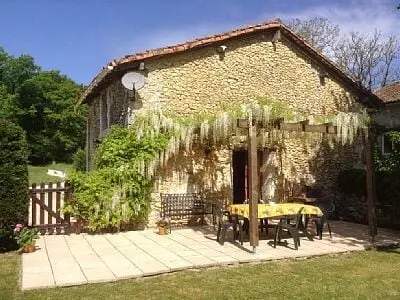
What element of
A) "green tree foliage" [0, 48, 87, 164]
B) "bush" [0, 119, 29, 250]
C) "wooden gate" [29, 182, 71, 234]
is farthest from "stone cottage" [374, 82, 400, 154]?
"green tree foliage" [0, 48, 87, 164]

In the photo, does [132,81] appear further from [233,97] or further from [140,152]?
[233,97]

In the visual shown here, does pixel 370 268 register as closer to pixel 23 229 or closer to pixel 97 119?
pixel 23 229

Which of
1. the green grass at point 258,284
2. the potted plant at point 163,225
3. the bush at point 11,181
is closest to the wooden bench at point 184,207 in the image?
the potted plant at point 163,225

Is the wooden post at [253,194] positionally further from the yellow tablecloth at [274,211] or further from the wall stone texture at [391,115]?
the wall stone texture at [391,115]

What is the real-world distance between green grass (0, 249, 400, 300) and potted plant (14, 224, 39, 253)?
479mm

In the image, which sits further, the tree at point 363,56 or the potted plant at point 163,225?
the tree at point 363,56

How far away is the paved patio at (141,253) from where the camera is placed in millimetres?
5449

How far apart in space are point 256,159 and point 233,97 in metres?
3.75

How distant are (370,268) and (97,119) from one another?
972 centimetres

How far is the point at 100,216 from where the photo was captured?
331 inches

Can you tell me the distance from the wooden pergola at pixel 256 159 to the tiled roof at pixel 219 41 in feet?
10.1

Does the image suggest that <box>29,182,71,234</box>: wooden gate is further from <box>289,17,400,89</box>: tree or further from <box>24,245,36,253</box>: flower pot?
<box>289,17,400,89</box>: tree

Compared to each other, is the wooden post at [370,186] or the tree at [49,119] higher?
the tree at [49,119]

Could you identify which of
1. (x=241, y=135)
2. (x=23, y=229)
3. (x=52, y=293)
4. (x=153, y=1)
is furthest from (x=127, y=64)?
(x=52, y=293)
